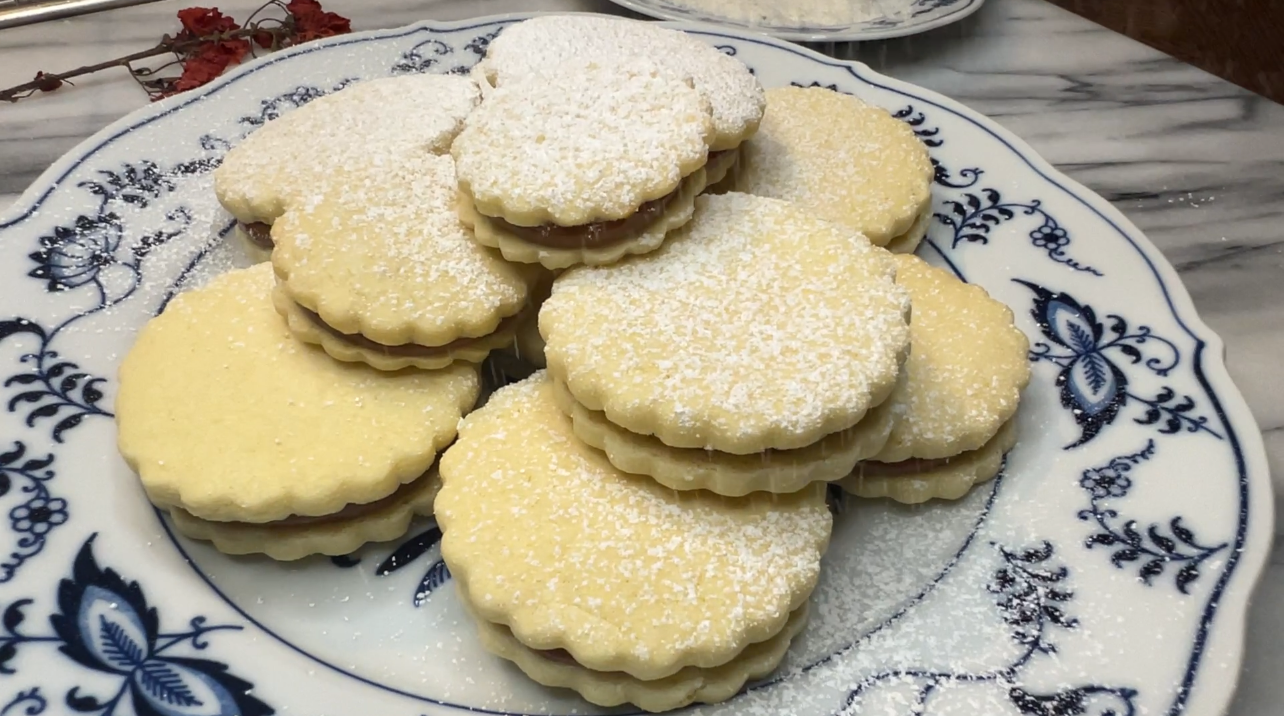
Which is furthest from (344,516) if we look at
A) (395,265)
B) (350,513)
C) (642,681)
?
(642,681)

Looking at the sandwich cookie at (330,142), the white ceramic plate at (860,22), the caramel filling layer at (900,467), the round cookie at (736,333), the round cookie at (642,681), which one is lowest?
the round cookie at (642,681)

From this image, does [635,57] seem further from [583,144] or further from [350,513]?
[350,513]

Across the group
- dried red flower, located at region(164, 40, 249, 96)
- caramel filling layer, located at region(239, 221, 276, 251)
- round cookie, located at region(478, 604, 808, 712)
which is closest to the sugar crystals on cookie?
round cookie, located at region(478, 604, 808, 712)

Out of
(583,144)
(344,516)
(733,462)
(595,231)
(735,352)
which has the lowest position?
(344,516)

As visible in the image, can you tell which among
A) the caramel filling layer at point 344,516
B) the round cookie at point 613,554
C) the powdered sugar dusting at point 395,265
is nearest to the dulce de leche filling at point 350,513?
the caramel filling layer at point 344,516

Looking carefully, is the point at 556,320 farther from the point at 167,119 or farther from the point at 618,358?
the point at 167,119

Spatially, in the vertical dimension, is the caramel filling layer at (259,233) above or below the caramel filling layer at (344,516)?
above

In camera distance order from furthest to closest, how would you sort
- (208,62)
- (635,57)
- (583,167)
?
(208,62)
(635,57)
(583,167)

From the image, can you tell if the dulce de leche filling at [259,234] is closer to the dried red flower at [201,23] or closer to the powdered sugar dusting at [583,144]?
the powdered sugar dusting at [583,144]
